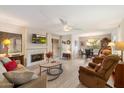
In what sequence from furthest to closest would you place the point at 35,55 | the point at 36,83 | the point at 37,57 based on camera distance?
the point at 37,57 < the point at 35,55 < the point at 36,83

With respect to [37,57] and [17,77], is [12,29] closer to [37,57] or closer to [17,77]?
[37,57]

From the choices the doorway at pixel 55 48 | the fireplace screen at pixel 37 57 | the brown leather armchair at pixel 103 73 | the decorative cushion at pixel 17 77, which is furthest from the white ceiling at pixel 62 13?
the doorway at pixel 55 48

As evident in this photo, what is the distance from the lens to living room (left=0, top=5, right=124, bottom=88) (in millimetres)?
2847

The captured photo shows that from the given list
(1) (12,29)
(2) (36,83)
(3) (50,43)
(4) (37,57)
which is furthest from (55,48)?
(2) (36,83)

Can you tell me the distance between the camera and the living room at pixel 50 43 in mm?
2847

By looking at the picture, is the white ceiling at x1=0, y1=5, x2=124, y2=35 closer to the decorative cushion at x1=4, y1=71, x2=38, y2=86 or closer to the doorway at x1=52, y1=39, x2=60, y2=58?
the decorative cushion at x1=4, y1=71, x2=38, y2=86

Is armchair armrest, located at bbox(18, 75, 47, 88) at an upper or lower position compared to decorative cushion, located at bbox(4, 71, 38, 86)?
lower

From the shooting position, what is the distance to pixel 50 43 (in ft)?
28.3

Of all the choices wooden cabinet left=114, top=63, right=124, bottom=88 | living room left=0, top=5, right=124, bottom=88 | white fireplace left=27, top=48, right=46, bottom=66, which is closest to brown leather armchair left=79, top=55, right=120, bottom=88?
living room left=0, top=5, right=124, bottom=88

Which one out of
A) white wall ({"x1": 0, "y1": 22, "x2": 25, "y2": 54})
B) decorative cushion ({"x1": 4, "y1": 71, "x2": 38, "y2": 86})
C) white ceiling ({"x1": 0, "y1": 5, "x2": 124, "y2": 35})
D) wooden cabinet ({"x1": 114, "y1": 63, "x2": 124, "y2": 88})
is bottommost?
wooden cabinet ({"x1": 114, "y1": 63, "x2": 124, "y2": 88})

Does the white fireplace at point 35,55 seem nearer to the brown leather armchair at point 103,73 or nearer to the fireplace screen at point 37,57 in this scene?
the fireplace screen at point 37,57
